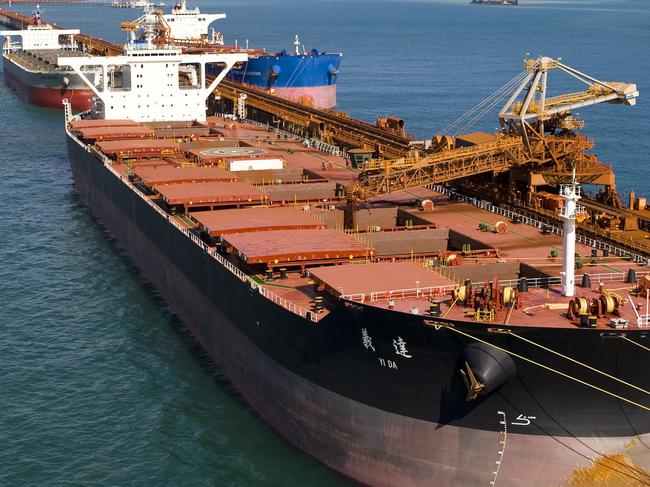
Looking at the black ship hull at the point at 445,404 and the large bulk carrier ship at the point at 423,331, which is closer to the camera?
the black ship hull at the point at 445,404

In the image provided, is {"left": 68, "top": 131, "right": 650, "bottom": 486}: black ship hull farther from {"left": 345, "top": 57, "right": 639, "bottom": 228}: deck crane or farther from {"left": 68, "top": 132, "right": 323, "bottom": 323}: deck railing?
{"left": 345, "top": 57, "right": 639, "bottom": 228}: deck crane

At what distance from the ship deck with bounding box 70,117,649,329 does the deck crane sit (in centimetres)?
188

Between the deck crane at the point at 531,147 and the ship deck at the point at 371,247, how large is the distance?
188cm

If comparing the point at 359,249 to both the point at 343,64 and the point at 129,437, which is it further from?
the point at 343,64

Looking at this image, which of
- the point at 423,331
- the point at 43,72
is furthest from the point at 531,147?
the point at 43,72

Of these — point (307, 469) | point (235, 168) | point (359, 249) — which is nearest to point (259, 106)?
point (235, 168)

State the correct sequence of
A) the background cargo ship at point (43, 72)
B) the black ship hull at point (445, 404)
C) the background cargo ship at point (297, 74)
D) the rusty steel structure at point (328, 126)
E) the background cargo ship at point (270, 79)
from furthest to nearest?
the background cargo ship at point (43, 72), the background cargo ship at point (270, 79), the background cargo ship at point (297, 74), the rusty steel structure at point (328, 126), the black ship hull at point (445, 404)

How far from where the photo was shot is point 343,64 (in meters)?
156

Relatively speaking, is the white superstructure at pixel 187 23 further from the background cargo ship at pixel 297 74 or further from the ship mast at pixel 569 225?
the ship mast at pixel 569 225

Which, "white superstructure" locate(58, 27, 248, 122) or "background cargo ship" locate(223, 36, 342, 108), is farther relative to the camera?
"background cargo ship" locate(223, 36, 342, 108)

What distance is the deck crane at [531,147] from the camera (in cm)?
4309

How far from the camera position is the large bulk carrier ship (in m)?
26.5

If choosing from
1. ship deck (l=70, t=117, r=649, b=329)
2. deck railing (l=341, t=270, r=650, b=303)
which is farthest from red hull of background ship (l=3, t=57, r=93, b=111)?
deck railing (l=341, t=270, r=650, b=303)

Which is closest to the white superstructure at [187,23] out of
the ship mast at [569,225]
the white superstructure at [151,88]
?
→ the white superstructure at [151,88]
